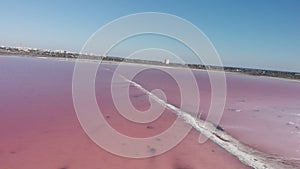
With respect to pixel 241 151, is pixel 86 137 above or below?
above

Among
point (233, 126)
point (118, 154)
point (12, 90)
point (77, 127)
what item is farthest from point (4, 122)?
point (233, 126)

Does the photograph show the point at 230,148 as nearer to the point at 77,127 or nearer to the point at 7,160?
the point at 77,127

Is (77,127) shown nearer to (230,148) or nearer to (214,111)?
(230,148)

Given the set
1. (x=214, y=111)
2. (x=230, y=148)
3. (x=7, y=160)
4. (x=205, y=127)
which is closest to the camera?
(x=7, y=160)

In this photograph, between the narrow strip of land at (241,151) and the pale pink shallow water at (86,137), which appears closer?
the pale pink shallow water at (86,137)

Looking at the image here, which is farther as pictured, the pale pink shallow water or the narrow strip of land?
the narrow strip of land

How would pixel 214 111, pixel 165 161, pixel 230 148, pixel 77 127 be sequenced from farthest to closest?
pixel 214 111
pixel 77 127
pixel 230 148
pixel 165 161

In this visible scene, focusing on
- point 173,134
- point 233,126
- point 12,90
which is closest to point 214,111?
point 233,126

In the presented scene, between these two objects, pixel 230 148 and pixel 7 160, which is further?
pixel 230 148

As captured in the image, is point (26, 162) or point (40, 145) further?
point (40, 145)
